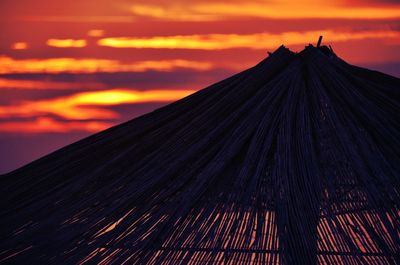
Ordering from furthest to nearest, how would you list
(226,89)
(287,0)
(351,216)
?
(287,0), (226,89), (351,216)

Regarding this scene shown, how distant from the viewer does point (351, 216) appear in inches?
144

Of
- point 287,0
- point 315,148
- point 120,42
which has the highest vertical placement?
point 287,0

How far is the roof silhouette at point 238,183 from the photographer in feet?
11.9

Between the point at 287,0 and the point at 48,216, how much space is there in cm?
260

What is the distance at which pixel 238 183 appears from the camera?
374cm

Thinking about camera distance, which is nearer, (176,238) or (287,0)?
(176,238)

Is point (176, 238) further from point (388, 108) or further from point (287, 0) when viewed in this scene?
point (287, 0)

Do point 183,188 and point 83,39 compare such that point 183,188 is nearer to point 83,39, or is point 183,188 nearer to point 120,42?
point 83,39

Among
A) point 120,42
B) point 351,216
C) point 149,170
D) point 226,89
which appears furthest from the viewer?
point 120,42

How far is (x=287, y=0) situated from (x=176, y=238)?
2656mm

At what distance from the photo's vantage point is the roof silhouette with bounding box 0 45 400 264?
364cm

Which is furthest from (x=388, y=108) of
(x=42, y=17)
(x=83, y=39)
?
(x=42, y=17)

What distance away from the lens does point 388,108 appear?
13.7 ft

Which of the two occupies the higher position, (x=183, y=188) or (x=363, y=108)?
(x=363, y=108)
